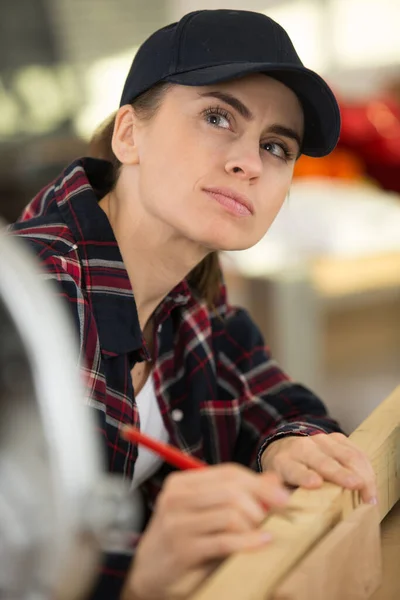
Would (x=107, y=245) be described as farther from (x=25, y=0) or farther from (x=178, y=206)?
(x=25, y=0)

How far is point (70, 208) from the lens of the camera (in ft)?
3.45

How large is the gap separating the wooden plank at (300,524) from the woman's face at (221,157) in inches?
11.1

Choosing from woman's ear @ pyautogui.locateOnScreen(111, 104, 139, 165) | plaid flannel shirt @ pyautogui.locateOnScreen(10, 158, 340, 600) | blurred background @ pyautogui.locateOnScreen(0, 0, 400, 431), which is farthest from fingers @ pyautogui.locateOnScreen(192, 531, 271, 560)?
blurred background @ pyautogui.locateOnScreen(0, 0, 400, 431)

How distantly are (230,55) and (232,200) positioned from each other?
159 mm

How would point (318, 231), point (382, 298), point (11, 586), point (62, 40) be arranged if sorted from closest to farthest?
1. point (11, 586)
2. point (318, 231)
3. point (382, 298)
4. point (62, 40)

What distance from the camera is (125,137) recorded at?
1128 millimetres

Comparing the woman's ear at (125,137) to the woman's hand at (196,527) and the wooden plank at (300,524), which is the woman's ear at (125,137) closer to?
the wooden plank at (300,524)

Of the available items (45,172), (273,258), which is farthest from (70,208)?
(45,172)

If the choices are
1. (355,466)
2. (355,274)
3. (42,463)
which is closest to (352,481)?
(355,466)

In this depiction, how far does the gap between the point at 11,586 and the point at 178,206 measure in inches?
23.7

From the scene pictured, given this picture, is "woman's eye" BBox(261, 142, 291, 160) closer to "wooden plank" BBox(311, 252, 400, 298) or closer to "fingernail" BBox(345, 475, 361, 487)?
"fingernail" BBox(345, 475, 361, 487)

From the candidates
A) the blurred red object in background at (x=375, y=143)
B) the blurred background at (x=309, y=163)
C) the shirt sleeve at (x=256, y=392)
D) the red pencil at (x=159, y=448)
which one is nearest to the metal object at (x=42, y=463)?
the red pencil at (x=159, y=448)

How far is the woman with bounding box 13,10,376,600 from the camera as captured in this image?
948 millimetres

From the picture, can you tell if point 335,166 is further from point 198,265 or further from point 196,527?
point 196,527
